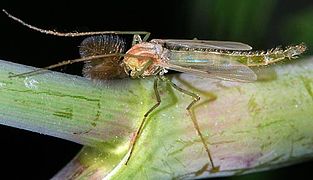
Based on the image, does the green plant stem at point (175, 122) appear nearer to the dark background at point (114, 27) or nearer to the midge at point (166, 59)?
the midge at point (166, 59)

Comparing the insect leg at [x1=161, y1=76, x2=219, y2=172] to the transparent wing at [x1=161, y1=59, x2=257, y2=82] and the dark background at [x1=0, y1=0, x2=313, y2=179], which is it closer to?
the transparent wing at [x1=161, y1=59, x2=257, y2=82]

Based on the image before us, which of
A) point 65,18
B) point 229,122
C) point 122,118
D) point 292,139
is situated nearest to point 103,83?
point 122,118

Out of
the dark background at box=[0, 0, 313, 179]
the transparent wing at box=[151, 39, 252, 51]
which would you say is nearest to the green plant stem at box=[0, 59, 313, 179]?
the transparent wing at box=[151, 39, 252, 51]

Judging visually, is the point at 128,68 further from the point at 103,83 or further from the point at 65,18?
the point at 65,18

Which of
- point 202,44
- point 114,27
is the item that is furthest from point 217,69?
point 114,27

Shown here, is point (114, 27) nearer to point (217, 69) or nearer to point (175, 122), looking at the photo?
point (217, 69)

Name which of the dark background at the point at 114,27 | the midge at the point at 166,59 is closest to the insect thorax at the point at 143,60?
the midge at the point at 166,59

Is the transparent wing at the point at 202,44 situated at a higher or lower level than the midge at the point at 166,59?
higher
